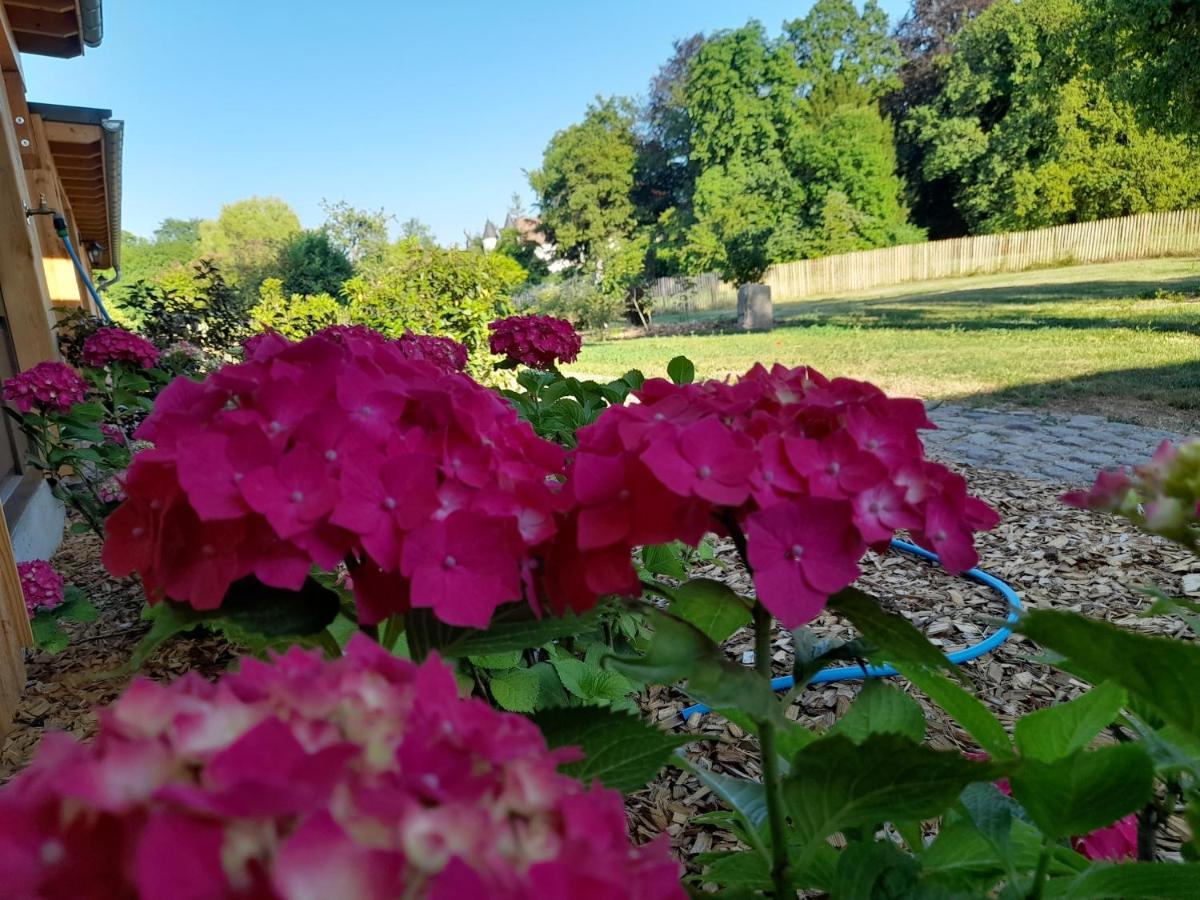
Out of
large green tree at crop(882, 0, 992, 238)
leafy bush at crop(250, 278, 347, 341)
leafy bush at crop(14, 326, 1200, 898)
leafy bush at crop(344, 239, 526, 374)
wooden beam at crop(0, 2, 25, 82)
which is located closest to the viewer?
leafy bush at crop(14, 326, 1200, 898)

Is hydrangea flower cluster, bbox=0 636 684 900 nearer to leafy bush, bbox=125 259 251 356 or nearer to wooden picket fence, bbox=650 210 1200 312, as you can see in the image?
leafy bush, bbox=125 259 251 356

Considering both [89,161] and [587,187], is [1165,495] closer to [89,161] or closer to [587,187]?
[89,161]

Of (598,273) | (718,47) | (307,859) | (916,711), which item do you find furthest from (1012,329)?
(718,47)

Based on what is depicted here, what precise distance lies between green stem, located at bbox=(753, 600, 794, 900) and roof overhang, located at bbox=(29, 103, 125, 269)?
22.6 feet

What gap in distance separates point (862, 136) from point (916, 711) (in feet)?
103

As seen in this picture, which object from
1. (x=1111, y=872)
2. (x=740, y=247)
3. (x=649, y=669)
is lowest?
(x=1111, y=872)

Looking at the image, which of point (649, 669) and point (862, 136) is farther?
point (862, 136)

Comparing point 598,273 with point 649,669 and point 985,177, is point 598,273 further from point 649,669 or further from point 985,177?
point 649,669

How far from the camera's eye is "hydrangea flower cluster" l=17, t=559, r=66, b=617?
2.24 metres

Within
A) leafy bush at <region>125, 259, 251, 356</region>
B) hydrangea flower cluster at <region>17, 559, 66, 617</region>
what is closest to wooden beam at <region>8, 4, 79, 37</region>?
leafy bush at <region>125, 259, 251, 356</region>

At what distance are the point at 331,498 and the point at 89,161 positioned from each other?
9.03 m

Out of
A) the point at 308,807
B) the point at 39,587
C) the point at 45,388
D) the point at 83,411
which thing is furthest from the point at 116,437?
the point at 308,807

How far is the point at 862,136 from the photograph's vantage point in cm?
2827

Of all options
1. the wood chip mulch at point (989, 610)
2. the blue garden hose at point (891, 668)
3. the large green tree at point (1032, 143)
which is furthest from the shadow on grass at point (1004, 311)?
the large green tree at point (1032, 143)
